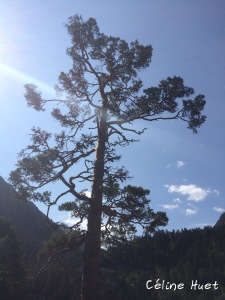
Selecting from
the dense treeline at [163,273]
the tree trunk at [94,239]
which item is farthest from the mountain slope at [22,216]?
the tree trunk at [94,239]

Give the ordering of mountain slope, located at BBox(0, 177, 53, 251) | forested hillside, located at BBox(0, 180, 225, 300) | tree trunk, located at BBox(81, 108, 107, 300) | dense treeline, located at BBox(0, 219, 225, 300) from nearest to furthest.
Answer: tree trunk, located at BBox(81, 108, 107, 300)
dense treeline, located at BBox(0, 219, 225, 300)
forested hillside, located at BBox(0, 180, 225, 300)
mountain slope, located at BBox(0, 177, 53, 251)

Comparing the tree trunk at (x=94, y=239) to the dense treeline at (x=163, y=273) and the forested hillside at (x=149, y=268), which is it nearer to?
the forested hillside at (x=149, y=268)

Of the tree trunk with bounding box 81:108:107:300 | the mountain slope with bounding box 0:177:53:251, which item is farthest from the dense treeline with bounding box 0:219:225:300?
the tree trunk with bounding box 81:108:107:300

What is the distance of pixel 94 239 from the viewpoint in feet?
41.1

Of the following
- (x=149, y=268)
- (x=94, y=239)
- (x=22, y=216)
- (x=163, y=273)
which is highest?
(x=22, y=216)

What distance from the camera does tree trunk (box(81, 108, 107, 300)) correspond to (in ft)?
38.7

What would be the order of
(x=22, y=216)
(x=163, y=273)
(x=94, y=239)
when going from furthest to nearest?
(x=163, y=273), (x=22, y=216), (x=94, y=239)

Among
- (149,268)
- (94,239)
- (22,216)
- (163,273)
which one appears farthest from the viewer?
(149,268)

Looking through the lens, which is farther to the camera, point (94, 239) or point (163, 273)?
point (163, 273)

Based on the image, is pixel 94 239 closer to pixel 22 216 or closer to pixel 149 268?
pixel 22 216

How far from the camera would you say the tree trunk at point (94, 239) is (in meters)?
11.8

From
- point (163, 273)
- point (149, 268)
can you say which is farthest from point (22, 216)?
point (149, 268)

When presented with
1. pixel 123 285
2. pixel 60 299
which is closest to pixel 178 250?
pixel 123 285

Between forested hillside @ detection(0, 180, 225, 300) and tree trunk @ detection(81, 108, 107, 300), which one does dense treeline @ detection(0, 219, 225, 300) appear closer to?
forested hillside @ detection(0, 180, 225, 300)
